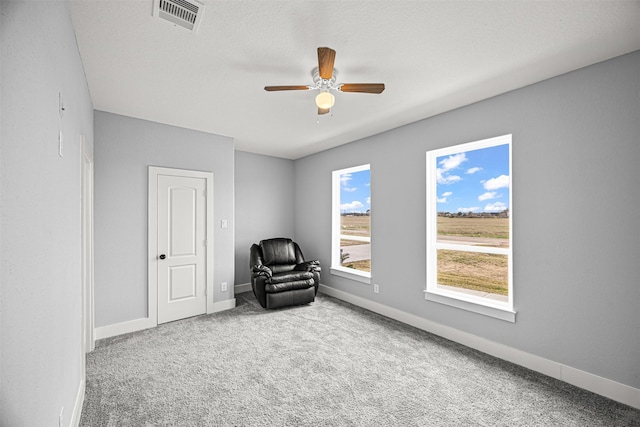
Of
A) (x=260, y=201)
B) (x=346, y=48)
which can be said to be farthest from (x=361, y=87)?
(x=260, y=201)

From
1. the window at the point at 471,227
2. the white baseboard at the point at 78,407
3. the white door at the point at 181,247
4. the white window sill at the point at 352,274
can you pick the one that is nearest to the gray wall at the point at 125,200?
the white door at the point at 181,247

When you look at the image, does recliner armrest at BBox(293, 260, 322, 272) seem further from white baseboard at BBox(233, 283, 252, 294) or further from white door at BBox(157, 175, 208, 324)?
white door at BBox(157, 175, 208, 324)

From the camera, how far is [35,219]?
1102mm

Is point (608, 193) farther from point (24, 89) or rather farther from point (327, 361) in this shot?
point (24, 89)

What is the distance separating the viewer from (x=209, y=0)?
1678 millimetres

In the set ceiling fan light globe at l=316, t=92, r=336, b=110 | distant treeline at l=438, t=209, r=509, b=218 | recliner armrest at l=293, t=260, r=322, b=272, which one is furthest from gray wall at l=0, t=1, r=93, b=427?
distant treeline at l=438, t=209, r=509, b=218

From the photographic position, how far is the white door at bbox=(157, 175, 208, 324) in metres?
3.76

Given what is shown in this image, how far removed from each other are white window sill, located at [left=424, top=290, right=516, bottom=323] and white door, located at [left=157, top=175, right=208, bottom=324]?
304 centimetres

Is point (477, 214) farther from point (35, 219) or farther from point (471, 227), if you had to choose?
point (35, 219)

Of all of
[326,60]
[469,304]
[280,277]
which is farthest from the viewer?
[280,277]

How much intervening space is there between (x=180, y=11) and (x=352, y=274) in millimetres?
3817

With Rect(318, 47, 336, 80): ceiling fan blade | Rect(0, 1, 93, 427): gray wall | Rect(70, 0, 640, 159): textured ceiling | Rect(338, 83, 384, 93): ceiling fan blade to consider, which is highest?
Rect(70, 0, 640, 159): textured ceiling

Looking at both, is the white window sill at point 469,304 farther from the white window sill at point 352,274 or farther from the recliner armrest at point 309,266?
the recliner armrest at point 309,266

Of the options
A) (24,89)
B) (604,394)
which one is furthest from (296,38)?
(604,394)
